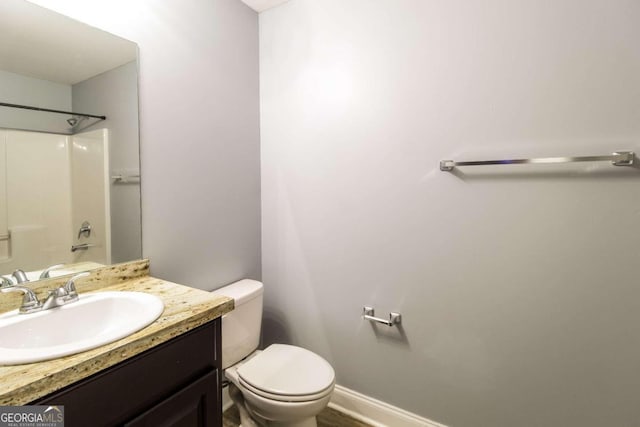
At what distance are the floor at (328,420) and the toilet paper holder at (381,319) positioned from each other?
0.57 metres

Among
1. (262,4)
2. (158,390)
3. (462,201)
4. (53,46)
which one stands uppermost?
(262,4)

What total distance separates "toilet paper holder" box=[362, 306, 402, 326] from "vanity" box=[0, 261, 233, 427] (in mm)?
788

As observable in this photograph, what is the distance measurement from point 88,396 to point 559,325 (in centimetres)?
154

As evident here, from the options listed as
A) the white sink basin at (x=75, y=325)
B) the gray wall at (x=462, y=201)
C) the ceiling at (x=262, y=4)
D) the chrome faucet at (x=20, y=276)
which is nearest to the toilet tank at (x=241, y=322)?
the gray wall at (x=462, y=201)

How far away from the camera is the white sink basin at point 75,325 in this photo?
0.70 m

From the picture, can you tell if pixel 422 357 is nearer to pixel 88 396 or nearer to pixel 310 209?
pixel 310 209

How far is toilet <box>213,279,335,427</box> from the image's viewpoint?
1.22m

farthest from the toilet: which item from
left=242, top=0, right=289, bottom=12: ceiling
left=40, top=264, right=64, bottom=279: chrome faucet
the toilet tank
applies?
left=242, top=0, right=289, bottom=12: ceiling

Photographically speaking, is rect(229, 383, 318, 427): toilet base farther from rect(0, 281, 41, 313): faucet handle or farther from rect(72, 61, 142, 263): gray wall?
rect(0, 281, 41, 313): faucet handle

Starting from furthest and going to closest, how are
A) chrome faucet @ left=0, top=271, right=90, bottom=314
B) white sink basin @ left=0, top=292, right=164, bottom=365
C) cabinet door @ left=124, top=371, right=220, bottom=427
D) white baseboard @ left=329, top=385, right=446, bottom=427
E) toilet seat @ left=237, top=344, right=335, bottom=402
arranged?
white baseboard @ left=329, top=385, right=446, bottom=427
toilet seat @ left=237, top=344, right=335, bottom=402
chrome faucet @ left=0, top=271, right=90, bottom=314
cabinet door @ left=124, top=371, right=220, bottom=427
white sink basin @ left=0, top=292, right=164, bottom=365

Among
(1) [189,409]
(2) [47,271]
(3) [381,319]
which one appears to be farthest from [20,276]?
(3) [381,319]

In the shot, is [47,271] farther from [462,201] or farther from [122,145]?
[462,201]

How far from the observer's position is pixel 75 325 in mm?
958

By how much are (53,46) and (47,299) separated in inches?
34.4
